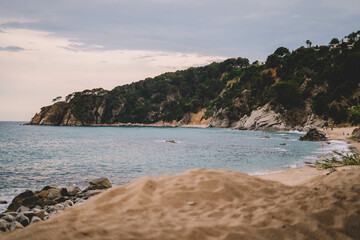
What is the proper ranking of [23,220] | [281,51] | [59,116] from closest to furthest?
[23,220] → [281,51] → [59,116]

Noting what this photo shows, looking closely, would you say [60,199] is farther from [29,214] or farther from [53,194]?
[29,214]

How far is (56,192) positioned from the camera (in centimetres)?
1121

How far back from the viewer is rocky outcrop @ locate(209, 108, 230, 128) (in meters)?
107

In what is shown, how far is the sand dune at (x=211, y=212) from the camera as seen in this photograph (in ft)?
11.9

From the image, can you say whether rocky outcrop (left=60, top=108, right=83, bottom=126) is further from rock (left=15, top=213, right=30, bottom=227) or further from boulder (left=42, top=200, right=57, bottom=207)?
rock (left=15, top=213, right=30, bottom=227)

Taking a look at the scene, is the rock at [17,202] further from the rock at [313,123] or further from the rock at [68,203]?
the rock at [313,123]

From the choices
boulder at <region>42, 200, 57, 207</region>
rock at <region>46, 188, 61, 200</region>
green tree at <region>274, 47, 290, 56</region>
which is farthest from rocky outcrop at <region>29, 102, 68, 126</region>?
boulder at <region>42, 200, 57, 207</region>

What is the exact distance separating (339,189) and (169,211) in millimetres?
4514

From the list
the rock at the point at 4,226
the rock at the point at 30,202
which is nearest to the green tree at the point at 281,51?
the rock at the point at 30,202

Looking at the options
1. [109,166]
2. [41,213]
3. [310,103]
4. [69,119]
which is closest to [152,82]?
[69,119]

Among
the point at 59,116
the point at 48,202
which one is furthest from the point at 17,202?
the point at 59,116

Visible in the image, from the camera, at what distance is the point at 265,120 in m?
79.0

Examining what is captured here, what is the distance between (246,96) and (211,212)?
102931mm

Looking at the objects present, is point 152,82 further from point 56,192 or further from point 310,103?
point 56,192
